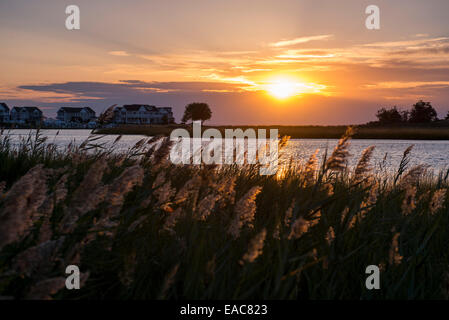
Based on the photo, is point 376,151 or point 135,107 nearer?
point 376,151

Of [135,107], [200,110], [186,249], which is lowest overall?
[186,249]

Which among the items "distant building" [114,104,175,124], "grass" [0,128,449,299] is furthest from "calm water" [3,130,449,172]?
"distant building" [114,104,175,124]

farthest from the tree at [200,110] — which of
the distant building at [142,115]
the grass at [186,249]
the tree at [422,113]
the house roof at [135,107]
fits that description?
the grass at [186,249]

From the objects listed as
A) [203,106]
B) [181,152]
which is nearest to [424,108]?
[203,106]

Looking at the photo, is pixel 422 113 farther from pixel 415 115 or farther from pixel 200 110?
→ pixel 200 110

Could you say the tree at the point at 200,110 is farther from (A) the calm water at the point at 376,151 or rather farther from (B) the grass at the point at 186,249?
(B) the grass at the point at 186,249

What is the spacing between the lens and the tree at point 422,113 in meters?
120

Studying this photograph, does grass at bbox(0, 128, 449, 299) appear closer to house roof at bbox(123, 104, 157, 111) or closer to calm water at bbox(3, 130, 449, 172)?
calm water at bbox(3, 130, 449, 172)

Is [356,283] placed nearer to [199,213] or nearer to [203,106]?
[199,213]

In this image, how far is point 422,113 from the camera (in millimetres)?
120750

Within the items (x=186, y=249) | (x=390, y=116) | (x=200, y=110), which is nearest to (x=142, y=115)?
(x=200, y=110)

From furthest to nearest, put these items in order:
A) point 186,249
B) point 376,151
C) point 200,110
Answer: point 200,110 → point 376,151 → point 186,249

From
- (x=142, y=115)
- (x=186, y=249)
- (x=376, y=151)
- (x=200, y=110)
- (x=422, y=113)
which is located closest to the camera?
(x=186, y=249)

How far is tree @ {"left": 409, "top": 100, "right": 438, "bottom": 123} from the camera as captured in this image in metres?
120
